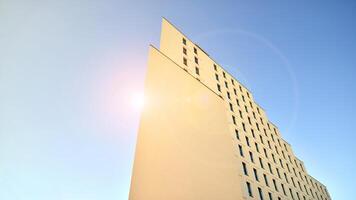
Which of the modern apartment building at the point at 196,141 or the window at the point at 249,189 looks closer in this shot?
the modern apartment building at the point at 196,141

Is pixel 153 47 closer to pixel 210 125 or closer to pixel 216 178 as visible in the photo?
pixel 210 125

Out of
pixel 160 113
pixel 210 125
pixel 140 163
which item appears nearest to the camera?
pixel 140 163

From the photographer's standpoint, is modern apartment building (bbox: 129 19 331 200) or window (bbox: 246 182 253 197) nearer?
modern apartment building (bbox: 129 19 331 200)

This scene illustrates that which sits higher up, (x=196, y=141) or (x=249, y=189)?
(x=196, y=141)

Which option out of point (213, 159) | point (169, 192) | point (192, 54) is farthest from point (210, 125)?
point (192, 54)

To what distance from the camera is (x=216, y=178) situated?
16.6m

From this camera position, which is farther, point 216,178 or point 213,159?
point 213,159

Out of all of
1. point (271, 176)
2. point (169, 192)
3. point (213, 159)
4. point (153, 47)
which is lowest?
point (169, 192)

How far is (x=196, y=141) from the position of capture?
17.3 metres

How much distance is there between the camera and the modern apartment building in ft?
44.4

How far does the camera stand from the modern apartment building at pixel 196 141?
13.5 metres

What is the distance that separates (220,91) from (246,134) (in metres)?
6.69

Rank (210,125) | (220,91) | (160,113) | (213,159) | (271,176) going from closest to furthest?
(160,113) < (213,159) < (210,125) < (271,176) < (220,91)

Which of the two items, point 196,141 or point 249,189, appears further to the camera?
point 249,189
